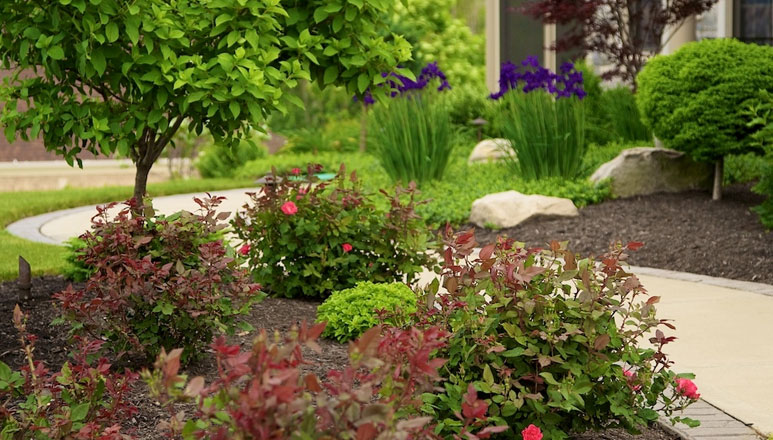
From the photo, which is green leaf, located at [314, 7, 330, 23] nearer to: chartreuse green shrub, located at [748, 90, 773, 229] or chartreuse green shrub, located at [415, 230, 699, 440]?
chartreuse green shrub, located at [415, 230, 699, 440]

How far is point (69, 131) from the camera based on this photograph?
4.57 meters

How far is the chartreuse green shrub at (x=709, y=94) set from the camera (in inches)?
325

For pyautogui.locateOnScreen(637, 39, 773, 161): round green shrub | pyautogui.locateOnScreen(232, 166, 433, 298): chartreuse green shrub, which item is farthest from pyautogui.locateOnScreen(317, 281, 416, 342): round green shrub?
pyautogui.locateOnScreen(637, 39, 773, 161): round green shrub

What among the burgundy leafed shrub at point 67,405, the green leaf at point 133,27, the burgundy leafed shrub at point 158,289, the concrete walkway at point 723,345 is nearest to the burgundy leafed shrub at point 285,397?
the burgundy leafed shrub at point 67,405

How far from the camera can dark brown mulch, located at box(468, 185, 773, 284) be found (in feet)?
22.0

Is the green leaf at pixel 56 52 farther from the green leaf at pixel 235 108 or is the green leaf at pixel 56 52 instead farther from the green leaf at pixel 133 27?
the green leaf at pixel 235 108

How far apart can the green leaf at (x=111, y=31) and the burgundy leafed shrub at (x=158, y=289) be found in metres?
→ 0.70

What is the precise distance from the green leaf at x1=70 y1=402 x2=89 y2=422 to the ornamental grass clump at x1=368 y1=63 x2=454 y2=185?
686cm

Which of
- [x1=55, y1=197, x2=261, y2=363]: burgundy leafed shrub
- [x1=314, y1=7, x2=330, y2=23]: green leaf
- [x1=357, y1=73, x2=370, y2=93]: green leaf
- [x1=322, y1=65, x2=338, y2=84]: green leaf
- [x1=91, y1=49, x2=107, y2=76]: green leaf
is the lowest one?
[x1=55, y1=197, x2=261, y2=363]: burgundy leafed shrub

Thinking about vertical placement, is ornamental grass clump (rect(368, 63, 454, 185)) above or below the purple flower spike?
below

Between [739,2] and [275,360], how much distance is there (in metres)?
11.9

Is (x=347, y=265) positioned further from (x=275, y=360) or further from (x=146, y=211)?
(x=275, y=360)

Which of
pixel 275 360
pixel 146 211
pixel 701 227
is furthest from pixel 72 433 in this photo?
pixel 701 227

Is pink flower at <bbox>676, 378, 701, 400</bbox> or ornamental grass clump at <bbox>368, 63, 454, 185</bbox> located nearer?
pink flower at <bbox>676, 378, 701, 400</bbox>
